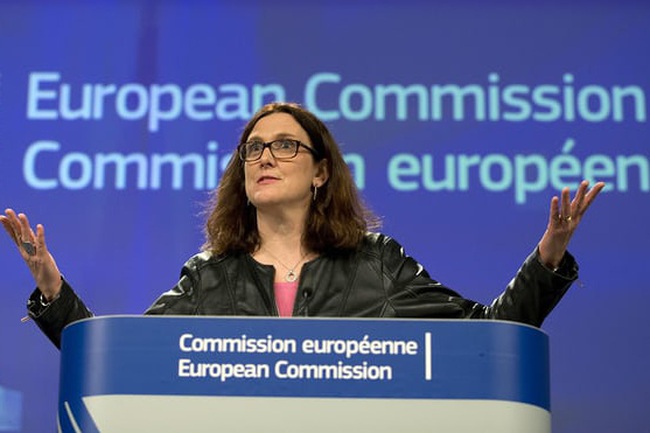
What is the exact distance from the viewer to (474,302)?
2.62 metres

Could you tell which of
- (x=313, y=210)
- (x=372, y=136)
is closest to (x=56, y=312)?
(x=313, y=210)

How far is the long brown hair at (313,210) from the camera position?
2.71 meters

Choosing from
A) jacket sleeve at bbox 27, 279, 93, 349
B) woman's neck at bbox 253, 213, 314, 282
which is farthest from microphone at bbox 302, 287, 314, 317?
jacket sleeve at bbox 27, 279, 93, 349

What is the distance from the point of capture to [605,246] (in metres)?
3.69

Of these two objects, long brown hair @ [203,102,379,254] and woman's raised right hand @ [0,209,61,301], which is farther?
long brown hair @ [203,102,379,254]

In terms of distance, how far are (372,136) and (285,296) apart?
137cm

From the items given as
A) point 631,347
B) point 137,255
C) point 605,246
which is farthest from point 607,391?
point 137,255

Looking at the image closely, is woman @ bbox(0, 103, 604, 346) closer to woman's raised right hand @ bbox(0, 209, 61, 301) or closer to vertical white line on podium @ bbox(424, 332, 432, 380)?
woman's raised right hand @ bbox(0, 209, 61, 301)

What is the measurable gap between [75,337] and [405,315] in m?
1.00

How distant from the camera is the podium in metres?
1.62

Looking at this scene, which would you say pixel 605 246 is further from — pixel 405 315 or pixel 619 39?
pixel 405 315

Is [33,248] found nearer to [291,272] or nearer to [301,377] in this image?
[291,272]

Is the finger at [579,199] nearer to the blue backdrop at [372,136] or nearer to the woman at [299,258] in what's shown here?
the woman at [299,258]

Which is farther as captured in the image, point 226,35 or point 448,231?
point 226,35
